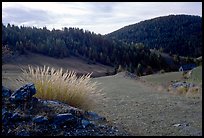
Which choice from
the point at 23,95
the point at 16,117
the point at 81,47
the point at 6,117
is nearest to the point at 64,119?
the point at 16,117

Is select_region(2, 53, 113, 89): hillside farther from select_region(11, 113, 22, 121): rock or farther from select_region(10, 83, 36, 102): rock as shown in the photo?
select_region(11, 113, 22, 121): rock

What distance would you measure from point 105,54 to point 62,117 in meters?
74.4

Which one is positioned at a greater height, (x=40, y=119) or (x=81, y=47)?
(x=40, y=119)

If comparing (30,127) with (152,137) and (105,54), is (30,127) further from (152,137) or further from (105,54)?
(105,54)

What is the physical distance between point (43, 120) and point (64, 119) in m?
0.35

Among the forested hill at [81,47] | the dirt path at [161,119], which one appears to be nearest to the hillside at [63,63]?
the forested hill at [81,47]

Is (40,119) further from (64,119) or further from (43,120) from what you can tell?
(64,119)

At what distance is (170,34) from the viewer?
97688mm

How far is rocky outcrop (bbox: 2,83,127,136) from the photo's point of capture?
6621 millimetres

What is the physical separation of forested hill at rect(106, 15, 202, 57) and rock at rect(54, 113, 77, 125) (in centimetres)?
8266

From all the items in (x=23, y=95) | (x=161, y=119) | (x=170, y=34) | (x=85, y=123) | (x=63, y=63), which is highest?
(x=170, y=34)

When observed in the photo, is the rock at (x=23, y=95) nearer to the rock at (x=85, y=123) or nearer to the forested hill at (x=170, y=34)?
the rock at (x=85, y=123)

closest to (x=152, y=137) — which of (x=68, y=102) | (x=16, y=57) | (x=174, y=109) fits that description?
(x=68, y=102)

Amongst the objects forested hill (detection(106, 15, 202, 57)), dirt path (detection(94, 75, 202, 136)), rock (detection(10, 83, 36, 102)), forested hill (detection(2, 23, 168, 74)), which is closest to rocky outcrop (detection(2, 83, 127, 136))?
→ rock (detection(10, 83, 36, 102))
